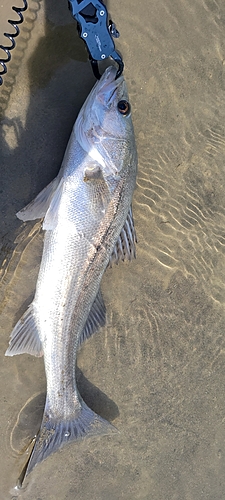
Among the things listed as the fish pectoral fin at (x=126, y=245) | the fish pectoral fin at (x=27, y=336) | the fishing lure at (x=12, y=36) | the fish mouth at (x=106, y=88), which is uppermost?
the fishing lure at (x=12, y=36)

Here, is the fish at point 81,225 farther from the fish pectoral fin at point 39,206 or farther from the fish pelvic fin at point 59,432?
the fish pelvic fin at point 59,432

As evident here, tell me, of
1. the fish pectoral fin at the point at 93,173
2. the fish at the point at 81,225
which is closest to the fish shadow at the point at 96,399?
the fish at the point at 81,225

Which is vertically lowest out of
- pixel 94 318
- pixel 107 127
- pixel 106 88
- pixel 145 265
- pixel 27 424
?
pixel 27 424

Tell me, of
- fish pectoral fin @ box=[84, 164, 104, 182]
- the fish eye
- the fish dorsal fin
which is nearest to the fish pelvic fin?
the fish dorsal fin

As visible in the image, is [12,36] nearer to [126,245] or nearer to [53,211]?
[53,211]

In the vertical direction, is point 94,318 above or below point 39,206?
below

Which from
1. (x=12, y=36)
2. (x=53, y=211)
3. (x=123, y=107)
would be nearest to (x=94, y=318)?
(x=53, y=211)
